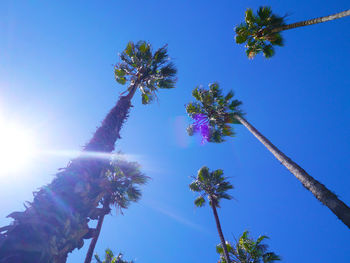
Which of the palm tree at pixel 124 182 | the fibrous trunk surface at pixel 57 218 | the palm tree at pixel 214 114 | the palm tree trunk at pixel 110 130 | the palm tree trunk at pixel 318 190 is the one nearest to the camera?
the fibrous trunk surface at pixel 57 218

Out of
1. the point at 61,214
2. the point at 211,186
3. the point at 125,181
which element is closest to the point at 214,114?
the point at 211,186

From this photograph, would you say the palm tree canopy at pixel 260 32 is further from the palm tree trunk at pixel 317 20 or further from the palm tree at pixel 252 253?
the palm tree at pixel 252 253

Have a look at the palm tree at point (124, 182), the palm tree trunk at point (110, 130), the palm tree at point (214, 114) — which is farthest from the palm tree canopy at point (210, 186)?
the palm tree trunk at point (110, 130)

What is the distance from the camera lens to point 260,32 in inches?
425

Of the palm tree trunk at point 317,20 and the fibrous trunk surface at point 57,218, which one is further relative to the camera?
the palm tree trunk at point 317,20

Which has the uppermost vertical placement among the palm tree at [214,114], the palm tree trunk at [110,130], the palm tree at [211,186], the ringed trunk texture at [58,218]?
the palm tree at [214,114]

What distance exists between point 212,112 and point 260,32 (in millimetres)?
5745

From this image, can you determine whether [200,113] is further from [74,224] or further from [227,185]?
[74,224]

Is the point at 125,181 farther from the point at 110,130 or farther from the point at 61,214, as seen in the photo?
the point at 61,214

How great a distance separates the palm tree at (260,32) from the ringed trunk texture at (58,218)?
10469 mm

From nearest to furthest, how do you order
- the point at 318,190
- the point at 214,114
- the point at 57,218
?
the point at 57,218
the point at 318,190
the point at 214,114

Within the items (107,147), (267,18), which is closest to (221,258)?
(107,147)

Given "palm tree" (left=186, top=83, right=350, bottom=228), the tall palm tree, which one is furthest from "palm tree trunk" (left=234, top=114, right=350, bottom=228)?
the tall palm tree

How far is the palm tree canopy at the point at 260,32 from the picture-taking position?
10242 millimetres
